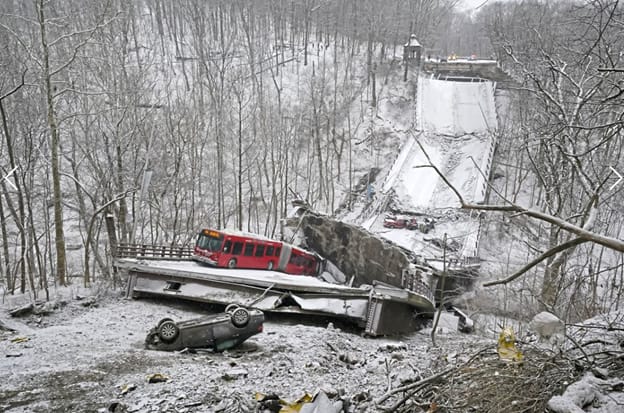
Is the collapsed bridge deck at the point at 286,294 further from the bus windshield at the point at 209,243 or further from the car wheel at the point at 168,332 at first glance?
the car wheel at the point at 168,332

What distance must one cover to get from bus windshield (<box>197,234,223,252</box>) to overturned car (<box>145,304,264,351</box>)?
27.2 ft

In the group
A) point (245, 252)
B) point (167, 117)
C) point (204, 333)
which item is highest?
point (167, 117)

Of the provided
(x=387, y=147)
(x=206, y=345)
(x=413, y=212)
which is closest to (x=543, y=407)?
(x=206, y=345)

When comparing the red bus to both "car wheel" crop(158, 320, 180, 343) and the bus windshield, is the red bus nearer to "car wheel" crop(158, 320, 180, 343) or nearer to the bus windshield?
the bus windshield

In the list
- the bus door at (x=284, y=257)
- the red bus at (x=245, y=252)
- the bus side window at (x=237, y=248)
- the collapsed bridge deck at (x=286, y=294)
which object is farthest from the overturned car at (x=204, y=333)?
the bus door at (x=284, y=257)

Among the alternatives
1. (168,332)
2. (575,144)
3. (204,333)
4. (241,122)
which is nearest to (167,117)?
(241,122)

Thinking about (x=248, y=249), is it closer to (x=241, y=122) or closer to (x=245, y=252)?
(x=245, y=252)

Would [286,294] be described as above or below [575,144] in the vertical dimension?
below

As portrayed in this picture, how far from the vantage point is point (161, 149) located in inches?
1090

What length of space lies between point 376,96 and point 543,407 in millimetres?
45713

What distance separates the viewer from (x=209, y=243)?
17047mm

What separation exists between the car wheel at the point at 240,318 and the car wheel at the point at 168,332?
3.56 feet

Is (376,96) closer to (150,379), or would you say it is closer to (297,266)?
(297,266)

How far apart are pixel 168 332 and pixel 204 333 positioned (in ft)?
2.21
